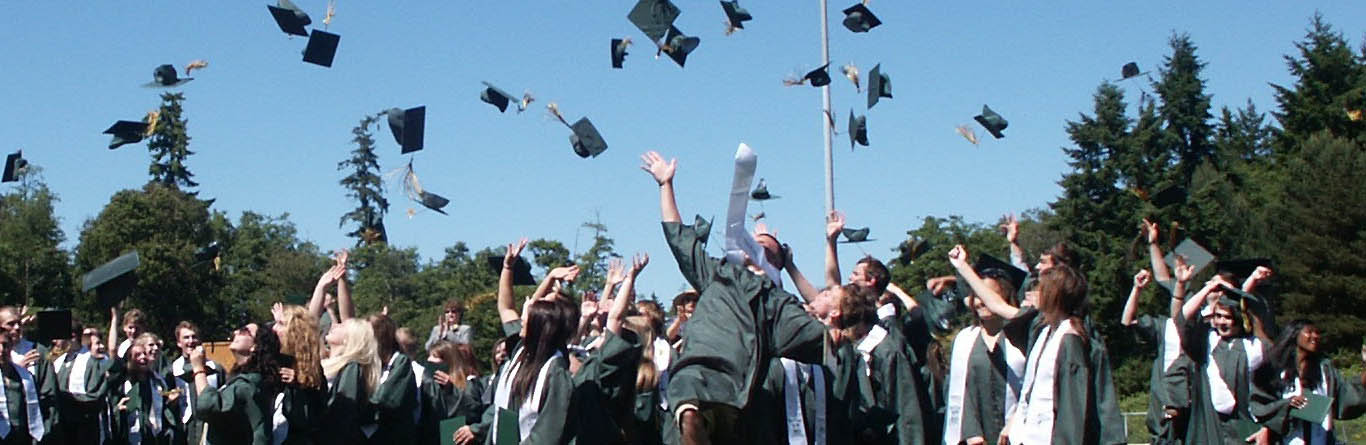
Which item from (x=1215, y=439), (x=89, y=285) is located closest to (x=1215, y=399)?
(x=1215, y=439)

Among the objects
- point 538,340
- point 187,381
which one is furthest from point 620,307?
point 187,381

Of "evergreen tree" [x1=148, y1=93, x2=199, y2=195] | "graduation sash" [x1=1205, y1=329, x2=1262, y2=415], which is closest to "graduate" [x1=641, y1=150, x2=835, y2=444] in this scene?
"graduation sash" [x1=1205, y1=329, x2=1262, y2=415]

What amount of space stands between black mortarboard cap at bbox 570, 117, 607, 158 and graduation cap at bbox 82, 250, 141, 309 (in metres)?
3.65

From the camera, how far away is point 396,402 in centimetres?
811

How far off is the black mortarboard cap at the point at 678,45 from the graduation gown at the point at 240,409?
5.05 meters

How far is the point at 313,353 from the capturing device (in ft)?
23.7

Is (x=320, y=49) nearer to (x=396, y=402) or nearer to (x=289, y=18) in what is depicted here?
(x=289, y=18)

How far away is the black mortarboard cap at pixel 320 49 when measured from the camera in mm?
11766

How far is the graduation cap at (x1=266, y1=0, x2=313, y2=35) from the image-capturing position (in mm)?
11617

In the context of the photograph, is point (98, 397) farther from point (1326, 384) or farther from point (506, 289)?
point (1326, 384)

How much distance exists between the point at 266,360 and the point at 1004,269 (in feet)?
12.5

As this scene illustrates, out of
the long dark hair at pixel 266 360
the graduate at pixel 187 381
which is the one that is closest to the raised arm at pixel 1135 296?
the long dark hair at pixel 266 360

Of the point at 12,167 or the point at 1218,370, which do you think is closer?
the point at 1218,370

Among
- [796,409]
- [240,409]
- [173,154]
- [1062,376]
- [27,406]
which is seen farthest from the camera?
[173,154]
